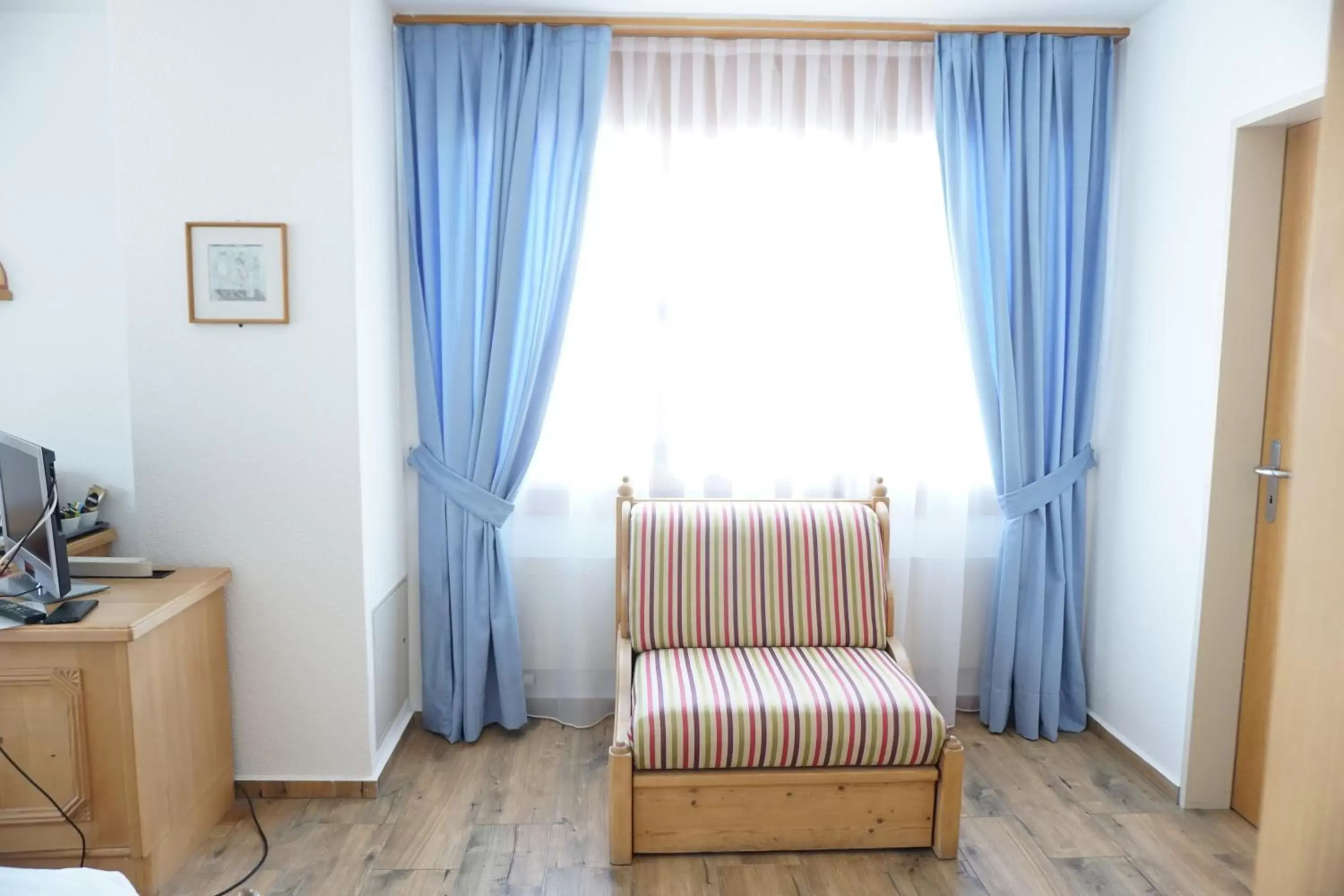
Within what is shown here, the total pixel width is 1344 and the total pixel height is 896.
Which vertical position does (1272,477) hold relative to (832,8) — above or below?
below

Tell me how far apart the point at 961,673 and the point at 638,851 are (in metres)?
1.58

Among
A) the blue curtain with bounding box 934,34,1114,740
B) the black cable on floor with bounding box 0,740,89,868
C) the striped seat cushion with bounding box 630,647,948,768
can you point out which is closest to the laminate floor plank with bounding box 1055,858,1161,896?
the striped seat cushion with bounding box 630,647,948,768

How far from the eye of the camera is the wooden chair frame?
7.14 feet

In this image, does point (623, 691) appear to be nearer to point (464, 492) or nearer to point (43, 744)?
point (464, 492)

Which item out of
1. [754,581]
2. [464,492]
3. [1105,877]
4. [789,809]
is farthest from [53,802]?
[1105,877]

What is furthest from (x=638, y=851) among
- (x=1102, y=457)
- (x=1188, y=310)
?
(x=1188, y=310)

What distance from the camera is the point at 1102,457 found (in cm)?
297

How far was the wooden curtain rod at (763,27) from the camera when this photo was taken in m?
2.71

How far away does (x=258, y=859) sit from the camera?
218cm

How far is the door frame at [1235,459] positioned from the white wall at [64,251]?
11.6ft

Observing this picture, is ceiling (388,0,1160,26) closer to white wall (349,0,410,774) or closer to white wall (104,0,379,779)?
white wall (349,0,410,774)

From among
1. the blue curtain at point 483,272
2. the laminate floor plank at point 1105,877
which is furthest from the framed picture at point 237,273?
the laminate floor plank at point 1105,877

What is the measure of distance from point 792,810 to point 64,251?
2.95 meters

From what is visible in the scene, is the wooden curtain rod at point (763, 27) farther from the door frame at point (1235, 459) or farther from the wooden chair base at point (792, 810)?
the wooden chair base at point (792, 810)
